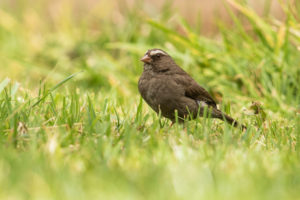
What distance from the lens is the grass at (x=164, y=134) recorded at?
91.9 inches

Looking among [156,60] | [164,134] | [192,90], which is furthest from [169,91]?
[164,134]

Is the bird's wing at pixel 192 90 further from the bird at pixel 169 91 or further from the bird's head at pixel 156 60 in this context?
the bird's head at pixel 156 60

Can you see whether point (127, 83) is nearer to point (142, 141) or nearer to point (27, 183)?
point (142, 141)

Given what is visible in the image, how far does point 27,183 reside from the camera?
7.50 feet

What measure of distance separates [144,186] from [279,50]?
4018 mm

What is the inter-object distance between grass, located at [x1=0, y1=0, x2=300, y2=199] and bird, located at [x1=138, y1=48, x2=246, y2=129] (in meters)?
0.13

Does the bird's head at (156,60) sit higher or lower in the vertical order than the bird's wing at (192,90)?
higher

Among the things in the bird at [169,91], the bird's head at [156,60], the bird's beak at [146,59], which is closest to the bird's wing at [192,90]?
A: the bird at [169,91]

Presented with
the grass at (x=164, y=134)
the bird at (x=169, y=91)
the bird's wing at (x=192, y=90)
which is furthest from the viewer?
the bird's wing at (x=192, y=90)

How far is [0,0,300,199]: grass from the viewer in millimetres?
2334

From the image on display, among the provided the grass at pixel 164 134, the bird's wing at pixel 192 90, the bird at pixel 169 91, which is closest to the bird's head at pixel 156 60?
the bird at pixel 169 91

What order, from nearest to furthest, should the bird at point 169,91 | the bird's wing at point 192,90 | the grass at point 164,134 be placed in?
1. the grass at point 164,134
2. the bird at point 169,91
3. the bird's wing at point 192,90

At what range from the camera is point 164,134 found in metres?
3.61

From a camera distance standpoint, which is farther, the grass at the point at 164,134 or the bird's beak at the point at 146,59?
the bird's beak at the point at 146,59
